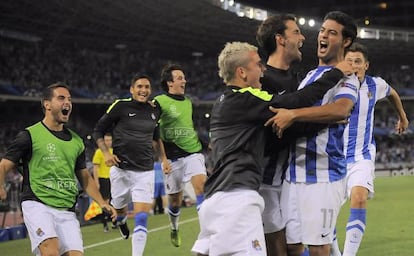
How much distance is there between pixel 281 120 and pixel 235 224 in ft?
2.28

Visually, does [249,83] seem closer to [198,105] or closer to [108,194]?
[108,194]

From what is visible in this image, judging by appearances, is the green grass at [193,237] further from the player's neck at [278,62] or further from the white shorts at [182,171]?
the player's neck at [278,62]

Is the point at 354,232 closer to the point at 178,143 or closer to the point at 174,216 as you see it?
the point at 174,216

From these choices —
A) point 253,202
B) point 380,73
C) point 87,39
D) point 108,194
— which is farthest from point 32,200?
point 380,73

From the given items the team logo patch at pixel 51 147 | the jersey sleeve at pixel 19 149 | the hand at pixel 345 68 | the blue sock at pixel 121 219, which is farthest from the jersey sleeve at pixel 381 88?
the blue sock at pixel 121 219

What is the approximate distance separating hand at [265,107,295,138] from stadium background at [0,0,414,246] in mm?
26978

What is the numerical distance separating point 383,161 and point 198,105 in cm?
1413

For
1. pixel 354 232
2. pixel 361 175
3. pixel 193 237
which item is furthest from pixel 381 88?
pixel 193 237

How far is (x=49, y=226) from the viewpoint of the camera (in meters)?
5.86

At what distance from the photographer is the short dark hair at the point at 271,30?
4797 millimetres

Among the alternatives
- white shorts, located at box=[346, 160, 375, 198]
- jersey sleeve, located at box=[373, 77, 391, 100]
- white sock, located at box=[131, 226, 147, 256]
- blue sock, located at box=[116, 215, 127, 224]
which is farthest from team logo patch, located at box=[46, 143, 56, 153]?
jersey sleeve, located at box=[373, 77, 391, 100]

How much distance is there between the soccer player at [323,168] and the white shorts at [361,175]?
221 cm

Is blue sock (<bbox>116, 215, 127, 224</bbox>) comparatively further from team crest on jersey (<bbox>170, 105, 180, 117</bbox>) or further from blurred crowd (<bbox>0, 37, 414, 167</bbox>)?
blurred crowd (<bbox>0, 37, 414, 167</bbox>)

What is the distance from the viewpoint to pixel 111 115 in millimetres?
8984
